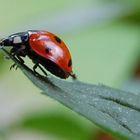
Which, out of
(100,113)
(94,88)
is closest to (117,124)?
(100,113)

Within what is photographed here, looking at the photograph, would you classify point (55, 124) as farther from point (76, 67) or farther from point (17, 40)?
point (76, 67)

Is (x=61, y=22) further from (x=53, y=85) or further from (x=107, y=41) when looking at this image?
(x=107, y=41)

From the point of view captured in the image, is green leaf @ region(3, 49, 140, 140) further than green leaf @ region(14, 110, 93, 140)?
No

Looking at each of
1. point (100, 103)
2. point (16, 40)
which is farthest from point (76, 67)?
point (100, 103)

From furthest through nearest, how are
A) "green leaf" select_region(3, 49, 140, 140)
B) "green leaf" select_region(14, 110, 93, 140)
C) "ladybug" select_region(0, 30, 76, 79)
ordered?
"green leaf" select_region(14, 110, 93, 140) → "ladybug" select_region(0, 30, 76, 79) → "green leaf" select_region(3, 49, 140, 140)

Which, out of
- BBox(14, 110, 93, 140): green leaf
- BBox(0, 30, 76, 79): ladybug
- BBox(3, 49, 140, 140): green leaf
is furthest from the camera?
BBox(14, 110, 93, 140): green leaf

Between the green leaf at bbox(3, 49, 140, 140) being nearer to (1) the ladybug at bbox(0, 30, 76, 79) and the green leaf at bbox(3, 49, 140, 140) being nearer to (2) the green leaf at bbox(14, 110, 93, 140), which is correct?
(1) the ladybug at bbox(0, 30, 76, 79)

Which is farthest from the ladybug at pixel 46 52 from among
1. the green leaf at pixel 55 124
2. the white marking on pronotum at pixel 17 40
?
the green leaf at pixel 55 124

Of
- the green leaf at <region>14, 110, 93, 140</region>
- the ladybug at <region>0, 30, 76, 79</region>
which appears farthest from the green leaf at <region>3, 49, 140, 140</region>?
the green leaf at <region>14, 110, 93, 140</region>
